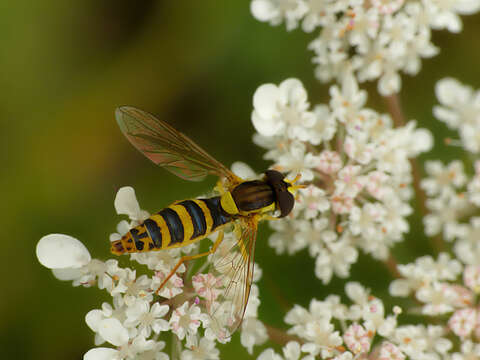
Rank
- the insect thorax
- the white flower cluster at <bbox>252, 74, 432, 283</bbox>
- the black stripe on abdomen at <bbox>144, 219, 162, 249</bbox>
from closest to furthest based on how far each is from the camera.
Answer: the black stripe on abdomen at <bbox>144, 219, 162, 249</bbox> → the insect thorax → the white flower cluster at <bbox>252, 74, 432, 283</bbox>

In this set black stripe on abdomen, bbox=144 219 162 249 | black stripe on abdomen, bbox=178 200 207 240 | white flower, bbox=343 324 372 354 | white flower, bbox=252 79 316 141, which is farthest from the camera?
white flower, bbox=252 79 316 141

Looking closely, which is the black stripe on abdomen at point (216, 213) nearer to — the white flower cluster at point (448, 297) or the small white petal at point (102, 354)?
the small white petal at point (102, 354)

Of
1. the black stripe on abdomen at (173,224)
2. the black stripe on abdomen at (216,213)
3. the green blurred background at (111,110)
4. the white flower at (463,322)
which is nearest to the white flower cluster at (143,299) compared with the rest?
the black stripe on abdomen at (216,213)

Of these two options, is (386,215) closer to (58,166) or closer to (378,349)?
(378,349)

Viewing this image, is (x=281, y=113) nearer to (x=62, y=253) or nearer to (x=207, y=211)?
(x=207, y=211)

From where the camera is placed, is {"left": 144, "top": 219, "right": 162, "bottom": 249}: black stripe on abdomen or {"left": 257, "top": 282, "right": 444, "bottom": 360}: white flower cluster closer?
{"left": 144, "top": 219, "right": 162, "bottom": 249}: black stripe on abdomen

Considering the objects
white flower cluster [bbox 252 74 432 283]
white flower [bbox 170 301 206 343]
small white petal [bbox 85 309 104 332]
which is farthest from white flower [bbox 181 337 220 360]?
white flower cluster [bbox 252 74 432 283]

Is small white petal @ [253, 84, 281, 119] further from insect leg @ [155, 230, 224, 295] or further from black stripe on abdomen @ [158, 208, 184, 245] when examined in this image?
black stripe on abdomen @ [158, 208, 184, 245]
